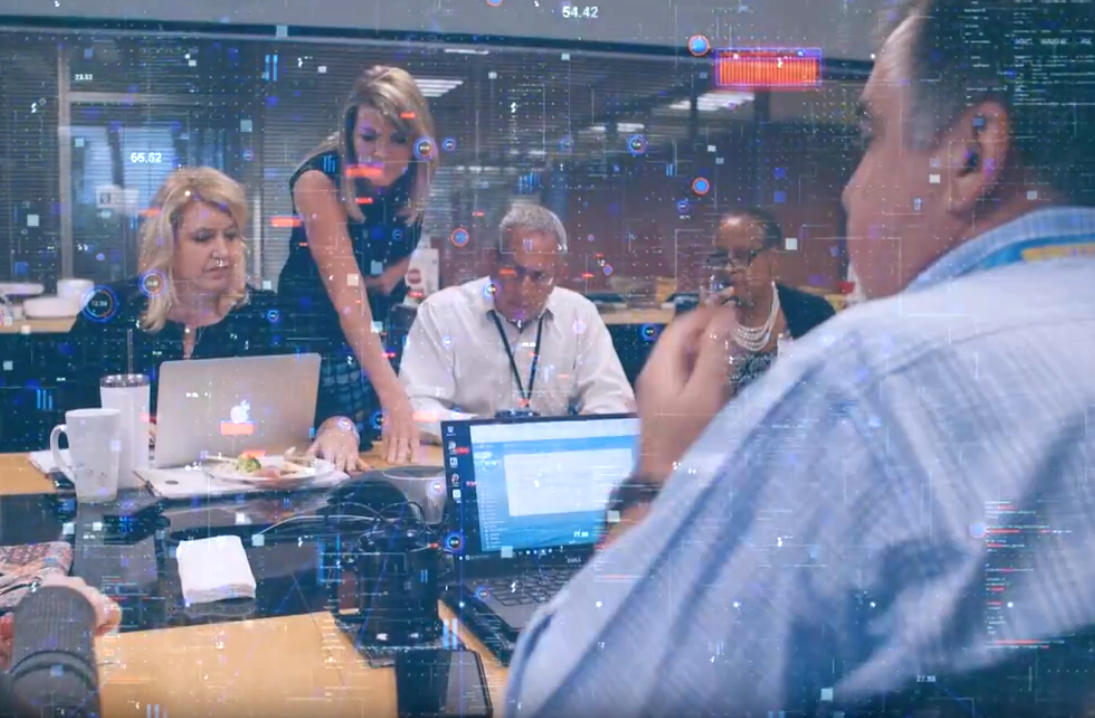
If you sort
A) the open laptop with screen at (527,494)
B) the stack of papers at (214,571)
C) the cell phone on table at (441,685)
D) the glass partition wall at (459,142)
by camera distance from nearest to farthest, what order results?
the cell phone on table at (441,685) → the stack of papers at (214,571) → the open laptop with screen at (527,494) → the glass partition wall at (459,142)

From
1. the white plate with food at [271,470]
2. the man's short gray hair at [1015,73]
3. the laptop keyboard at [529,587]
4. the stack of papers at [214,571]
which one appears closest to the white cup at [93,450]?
the white plate with food at [271,470]

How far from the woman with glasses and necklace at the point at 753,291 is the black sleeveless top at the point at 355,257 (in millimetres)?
493

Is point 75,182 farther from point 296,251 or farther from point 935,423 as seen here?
point 935,423

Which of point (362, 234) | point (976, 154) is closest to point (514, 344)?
point (362, 234)

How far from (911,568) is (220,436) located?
1.09 m

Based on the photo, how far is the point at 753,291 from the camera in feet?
5.42

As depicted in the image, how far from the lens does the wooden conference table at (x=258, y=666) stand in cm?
123

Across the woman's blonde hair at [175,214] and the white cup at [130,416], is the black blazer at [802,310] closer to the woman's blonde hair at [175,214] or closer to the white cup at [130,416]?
the woman's blonde hair at [175,214]

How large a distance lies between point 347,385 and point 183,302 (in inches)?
11.7

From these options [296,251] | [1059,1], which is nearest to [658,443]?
[296,251]

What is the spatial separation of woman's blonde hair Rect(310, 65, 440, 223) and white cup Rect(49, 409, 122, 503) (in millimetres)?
548

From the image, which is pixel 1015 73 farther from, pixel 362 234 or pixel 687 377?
pixel 362 234
